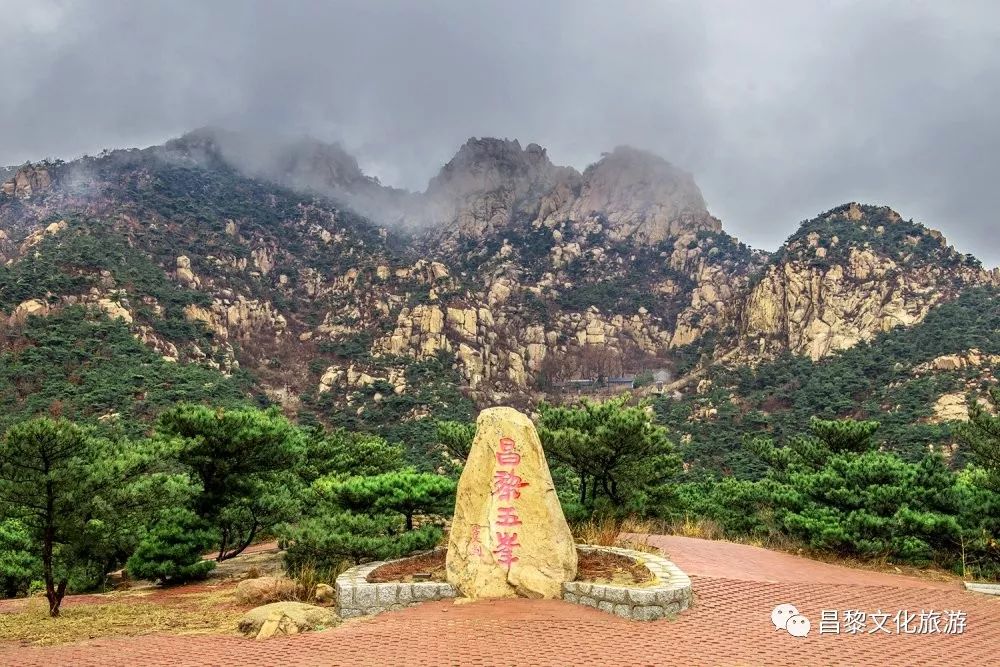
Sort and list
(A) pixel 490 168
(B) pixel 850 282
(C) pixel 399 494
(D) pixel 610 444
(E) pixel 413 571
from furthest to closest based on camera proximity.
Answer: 1. (A) pixel 490 168
2. (B) pixel 850 282
3. (D) pixel 610 444
4. (C) pixel 399 494
5. (E) pixel 413 571

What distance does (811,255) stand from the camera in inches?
1909

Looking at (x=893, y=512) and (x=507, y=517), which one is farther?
(x=893, y=512)

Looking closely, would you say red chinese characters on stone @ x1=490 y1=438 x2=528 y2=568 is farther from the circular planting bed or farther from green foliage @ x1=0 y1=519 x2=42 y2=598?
green foliage @ x1=0 y1=519 x2=42 y2=598

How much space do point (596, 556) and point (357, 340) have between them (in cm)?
4514

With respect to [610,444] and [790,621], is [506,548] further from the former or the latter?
[610,444]

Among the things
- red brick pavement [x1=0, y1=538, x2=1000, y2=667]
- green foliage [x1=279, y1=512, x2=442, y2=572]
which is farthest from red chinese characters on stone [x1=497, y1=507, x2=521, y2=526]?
green foliage [x1=279, y1=512, x2=442, y2=572]

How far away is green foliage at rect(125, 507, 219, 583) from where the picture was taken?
836 centimetres

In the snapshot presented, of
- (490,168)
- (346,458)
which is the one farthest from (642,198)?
(346,458)

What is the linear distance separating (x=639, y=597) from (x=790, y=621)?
→ 4.46 ft

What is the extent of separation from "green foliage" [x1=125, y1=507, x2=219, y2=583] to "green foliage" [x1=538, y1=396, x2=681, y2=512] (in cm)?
538

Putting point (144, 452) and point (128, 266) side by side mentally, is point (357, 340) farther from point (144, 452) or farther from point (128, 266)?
point (144, 452)

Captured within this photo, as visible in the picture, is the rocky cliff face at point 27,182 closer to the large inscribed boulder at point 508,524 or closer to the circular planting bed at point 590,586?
the circular planting bed at point 590,586

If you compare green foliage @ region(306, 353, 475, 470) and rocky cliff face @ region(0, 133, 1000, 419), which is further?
rocky cliff face @ region(0, 133, 1000, 419)

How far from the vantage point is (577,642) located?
180 inches
